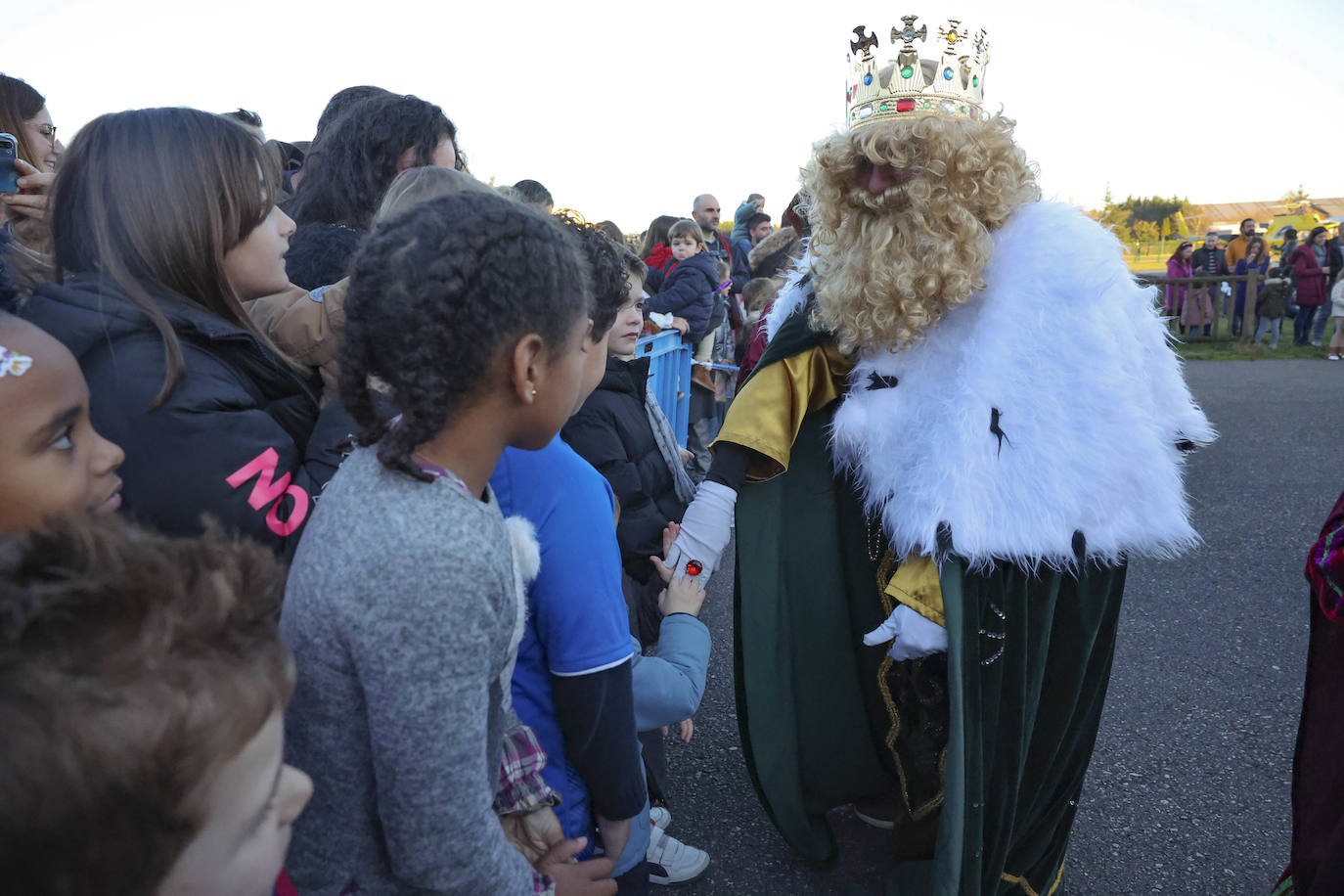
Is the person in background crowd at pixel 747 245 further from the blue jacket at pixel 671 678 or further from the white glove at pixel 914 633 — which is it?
the blue jacket at pixel 671 678

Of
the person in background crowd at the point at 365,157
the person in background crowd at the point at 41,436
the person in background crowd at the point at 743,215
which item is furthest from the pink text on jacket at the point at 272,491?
the person in background crowd at the point at 743,215

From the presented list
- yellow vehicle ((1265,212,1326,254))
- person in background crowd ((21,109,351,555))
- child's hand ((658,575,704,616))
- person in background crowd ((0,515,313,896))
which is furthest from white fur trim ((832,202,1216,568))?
yellow vehicle ((1265,212,1326,254))

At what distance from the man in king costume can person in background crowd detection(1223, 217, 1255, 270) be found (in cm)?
1533

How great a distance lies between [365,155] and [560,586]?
58.5 inches

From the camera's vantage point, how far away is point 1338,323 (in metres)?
12.4

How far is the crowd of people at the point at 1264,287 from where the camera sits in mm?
13297

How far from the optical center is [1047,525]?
186cm

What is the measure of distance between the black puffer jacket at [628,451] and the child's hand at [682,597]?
0.52 m

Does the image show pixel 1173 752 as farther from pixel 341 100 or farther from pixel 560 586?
pixel 341 100

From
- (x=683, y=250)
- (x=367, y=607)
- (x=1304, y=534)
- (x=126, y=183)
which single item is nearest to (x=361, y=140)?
(x=126, y=183)

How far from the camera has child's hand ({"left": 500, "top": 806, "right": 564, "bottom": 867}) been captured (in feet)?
3.87

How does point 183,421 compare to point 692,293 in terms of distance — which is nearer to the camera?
point 183,421

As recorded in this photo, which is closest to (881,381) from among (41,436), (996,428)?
(996,428)

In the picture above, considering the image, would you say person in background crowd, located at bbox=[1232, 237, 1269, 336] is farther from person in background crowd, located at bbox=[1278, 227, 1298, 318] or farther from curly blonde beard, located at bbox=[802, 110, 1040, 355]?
curly blonde beard, located at bbox=[802, 110, 1040, 355]
